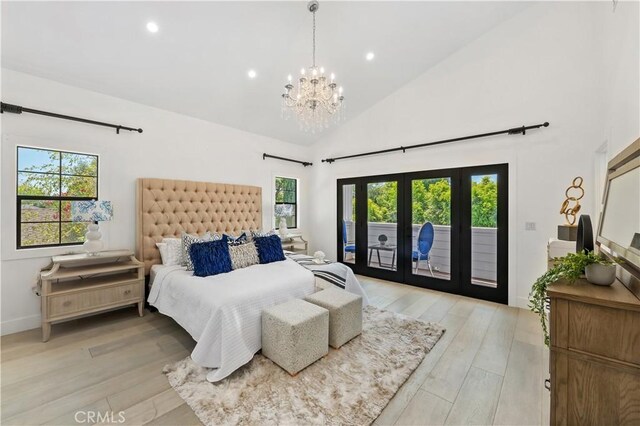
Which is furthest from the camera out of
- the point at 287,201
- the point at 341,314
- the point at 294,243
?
the point at 287,201

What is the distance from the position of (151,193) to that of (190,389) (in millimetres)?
2614

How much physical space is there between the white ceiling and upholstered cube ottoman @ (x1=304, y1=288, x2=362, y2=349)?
3.13m

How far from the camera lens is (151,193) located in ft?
11.7

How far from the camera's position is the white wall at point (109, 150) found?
9.14 feet

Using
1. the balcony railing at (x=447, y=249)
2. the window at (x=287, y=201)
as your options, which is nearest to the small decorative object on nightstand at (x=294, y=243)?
the window at (x=287, y=201)

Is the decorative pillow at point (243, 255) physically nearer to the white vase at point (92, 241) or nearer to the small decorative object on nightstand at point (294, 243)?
the white vase at point (92, 241)

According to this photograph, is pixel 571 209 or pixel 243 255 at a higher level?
pixel 571 209

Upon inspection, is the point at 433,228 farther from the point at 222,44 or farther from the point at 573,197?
the point at 222,44

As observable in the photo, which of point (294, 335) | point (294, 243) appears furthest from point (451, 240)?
point (294, 335)

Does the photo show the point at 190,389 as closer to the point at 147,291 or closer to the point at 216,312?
the point at 216,312

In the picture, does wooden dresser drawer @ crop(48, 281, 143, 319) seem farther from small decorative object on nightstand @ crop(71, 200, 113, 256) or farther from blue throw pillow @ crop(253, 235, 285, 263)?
blue throw pillow @ crop(253, 235, 285, 263)

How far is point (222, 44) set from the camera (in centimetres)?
312

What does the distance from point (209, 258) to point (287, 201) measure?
9.75 ft

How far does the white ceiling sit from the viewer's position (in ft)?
8.39
